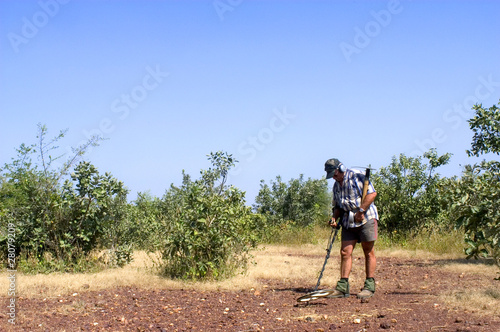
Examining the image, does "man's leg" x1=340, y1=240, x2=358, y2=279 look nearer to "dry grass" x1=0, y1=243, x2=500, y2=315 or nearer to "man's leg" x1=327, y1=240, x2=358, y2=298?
"man's leg" x1=327, y1=240, x2=358, y2=298

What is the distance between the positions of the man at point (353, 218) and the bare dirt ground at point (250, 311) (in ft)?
0.69

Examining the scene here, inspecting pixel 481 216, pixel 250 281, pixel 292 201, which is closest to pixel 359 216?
pixel 481 216

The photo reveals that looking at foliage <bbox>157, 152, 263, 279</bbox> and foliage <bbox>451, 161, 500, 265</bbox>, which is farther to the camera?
foliage <bbox>157, 152, 263, 279</bbox>

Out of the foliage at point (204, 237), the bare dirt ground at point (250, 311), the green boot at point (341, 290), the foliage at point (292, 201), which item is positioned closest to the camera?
the bare dirt ground at point (250, 311)

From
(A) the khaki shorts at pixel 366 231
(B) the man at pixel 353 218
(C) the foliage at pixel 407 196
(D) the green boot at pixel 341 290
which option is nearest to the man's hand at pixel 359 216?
(B) the man at pixel 353 218

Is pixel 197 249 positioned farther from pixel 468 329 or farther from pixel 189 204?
pixel 468 329

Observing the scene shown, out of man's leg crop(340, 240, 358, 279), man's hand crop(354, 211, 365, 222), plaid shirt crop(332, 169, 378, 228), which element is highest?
plaid shirt crop(332, 169, 378, 228)

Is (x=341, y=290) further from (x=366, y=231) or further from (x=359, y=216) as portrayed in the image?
(x=359, y=216)

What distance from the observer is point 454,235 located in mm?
12953

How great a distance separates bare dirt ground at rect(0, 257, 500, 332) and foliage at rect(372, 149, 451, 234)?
22.5ft

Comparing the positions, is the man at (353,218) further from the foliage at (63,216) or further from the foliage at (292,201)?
the foliage at (292,201)

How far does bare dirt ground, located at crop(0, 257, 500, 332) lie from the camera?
16.9 feet

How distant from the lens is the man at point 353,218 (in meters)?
6.49

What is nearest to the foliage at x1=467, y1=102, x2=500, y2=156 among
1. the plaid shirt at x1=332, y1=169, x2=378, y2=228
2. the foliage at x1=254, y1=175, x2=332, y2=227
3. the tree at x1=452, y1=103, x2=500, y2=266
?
the tree at x1=452, y1=103, x2=500, y2=266
